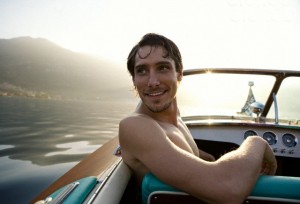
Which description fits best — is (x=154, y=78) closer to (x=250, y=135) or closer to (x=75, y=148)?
(x=250, y=135)

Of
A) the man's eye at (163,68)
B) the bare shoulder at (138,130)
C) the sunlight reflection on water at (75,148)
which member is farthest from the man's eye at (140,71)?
the sunlight reflection on water at (75,148)

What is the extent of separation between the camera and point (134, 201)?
2.01 m

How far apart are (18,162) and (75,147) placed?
7.73ft

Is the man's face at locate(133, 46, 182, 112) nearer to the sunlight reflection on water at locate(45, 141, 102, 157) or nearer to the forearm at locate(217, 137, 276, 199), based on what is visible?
the forearm at locate(217, 137, 276, 199)

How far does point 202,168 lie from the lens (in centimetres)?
118

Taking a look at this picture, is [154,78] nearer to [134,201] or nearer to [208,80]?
[134,201]

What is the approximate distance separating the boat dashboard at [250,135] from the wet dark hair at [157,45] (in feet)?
6.11

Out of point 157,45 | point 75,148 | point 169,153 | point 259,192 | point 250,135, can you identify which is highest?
point 157,45

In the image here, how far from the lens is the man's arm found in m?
1.12

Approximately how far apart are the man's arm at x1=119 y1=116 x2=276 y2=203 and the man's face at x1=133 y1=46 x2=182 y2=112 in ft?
1.72

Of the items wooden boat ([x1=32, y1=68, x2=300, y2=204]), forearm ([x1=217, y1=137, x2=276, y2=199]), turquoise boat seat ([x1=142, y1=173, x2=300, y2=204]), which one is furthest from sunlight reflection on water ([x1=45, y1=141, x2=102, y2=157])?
forearm ([x1=217, y1=137, x2=276, y2=199])

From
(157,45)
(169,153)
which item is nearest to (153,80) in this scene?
(157,45)

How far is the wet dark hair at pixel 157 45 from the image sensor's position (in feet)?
6.88

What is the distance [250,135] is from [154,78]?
Answer: 103 inches
